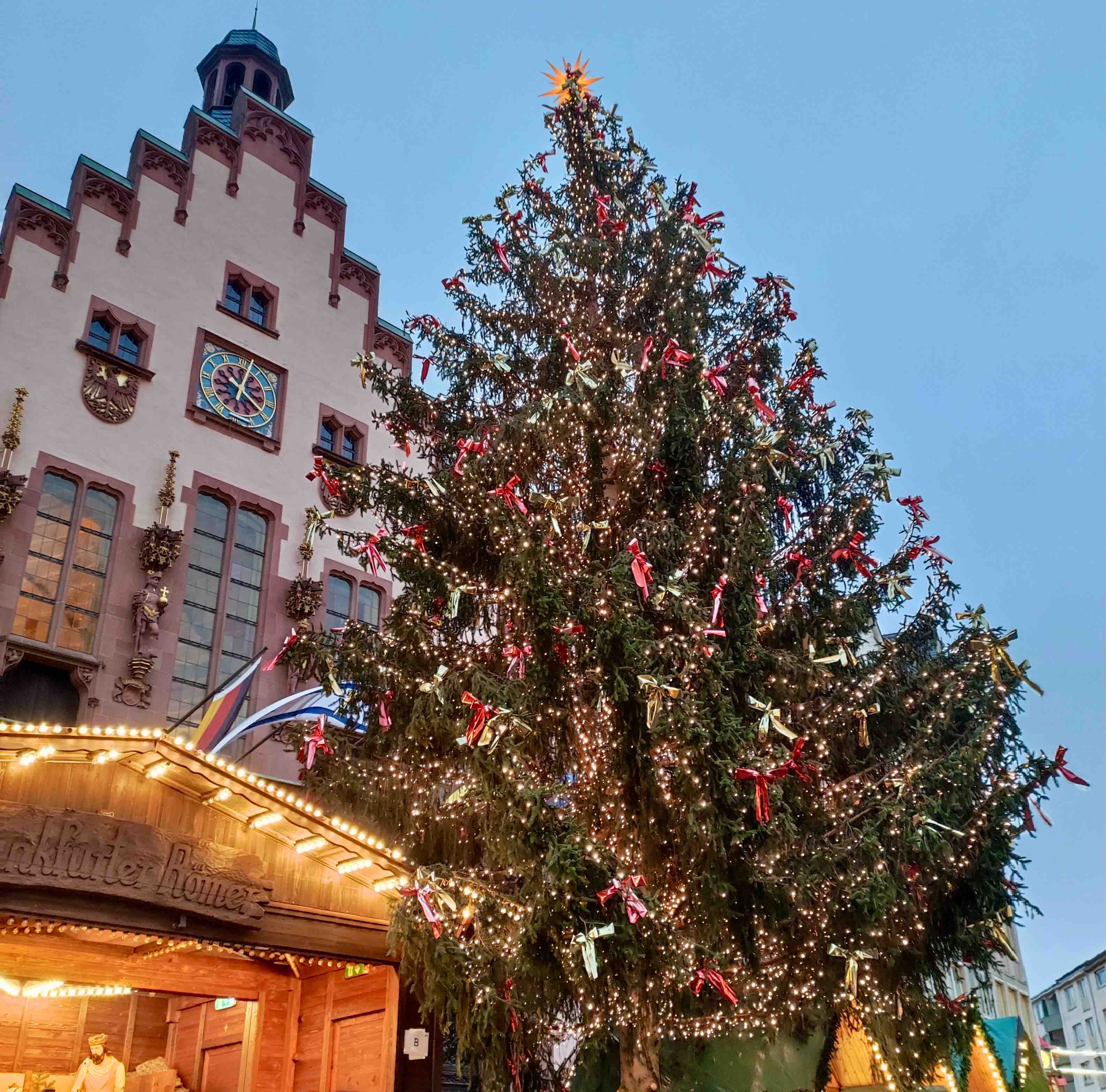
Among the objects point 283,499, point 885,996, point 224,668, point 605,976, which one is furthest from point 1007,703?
point 283,499

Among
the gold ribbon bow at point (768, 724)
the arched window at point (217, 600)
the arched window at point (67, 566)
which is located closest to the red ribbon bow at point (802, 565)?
the gold ribbon bow at point (768, 724)

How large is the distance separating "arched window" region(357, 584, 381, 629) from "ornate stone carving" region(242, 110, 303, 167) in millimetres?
10622

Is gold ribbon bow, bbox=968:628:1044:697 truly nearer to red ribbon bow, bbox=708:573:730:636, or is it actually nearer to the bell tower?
red ribbon bow, bbox=708:573:730:636

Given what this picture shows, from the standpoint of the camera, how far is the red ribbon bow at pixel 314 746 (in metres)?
11.7

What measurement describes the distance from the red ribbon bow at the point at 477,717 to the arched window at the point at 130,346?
39.9 ft

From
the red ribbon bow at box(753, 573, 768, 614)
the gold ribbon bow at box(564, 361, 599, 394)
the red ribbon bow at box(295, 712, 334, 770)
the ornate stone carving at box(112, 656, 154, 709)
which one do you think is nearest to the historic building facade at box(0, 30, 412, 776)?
the ornate stone carving at box(112, 656, 154, 709)

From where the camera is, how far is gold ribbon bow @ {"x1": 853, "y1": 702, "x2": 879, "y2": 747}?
1086cm

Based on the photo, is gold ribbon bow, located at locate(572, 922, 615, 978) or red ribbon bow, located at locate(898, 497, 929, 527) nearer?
gold ribbon bow, located at locate(572, 922, 615, 978)

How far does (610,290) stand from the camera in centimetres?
1427

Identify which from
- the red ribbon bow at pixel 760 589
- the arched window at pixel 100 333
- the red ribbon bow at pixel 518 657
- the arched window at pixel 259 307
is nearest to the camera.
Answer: the red ribbon bow at pixel 518 657

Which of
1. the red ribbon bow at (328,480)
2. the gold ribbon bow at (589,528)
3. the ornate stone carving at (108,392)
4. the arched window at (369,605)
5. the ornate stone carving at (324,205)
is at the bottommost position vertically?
the gold ribbon bow at (589,528)

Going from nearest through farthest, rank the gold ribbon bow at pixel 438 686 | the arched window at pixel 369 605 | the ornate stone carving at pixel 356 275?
1. the gold ribbon bow at pixel 438 686
2. the arched window at pixel 369 605
3. the ornate stone carving at pixel 356 275

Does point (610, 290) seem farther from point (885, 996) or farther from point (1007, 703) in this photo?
point (885, 996)

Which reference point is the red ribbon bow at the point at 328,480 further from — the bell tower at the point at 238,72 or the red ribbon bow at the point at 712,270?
the bell tower at the point at 238,72
